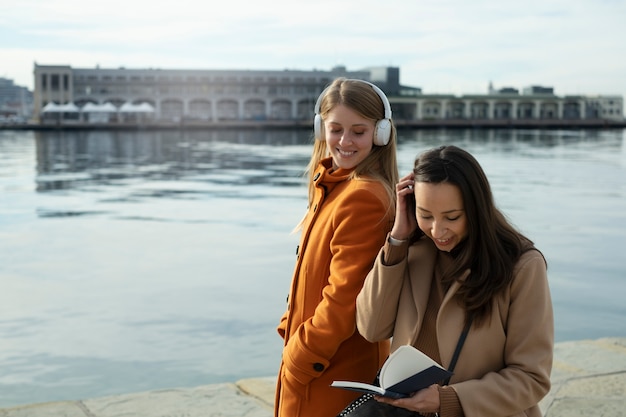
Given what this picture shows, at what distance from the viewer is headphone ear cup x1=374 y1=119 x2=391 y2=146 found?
267cm

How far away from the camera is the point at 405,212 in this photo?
236cm

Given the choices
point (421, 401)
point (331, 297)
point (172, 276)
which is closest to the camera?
point (421, 401)

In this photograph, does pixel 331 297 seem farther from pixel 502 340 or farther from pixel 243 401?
pixel 243 401

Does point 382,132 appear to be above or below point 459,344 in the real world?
above

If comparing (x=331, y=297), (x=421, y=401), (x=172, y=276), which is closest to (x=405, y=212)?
(x=331, y=297)

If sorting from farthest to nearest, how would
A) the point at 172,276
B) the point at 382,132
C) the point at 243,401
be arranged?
the point at 172,276 < the point at 243,401 < the point at 382,132

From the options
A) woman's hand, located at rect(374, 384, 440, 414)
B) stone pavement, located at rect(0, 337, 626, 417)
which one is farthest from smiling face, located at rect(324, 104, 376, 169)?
stone pavement, located at rect(0, 337, 626, 417)

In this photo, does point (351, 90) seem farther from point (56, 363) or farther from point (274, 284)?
point (274, 284)

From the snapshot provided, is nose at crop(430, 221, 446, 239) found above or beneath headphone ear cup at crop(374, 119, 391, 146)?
beneath

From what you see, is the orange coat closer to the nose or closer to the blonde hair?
the blonde hair

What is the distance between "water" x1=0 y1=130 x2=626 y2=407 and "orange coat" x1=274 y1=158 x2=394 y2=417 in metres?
3.49

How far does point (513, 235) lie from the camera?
7.47ft

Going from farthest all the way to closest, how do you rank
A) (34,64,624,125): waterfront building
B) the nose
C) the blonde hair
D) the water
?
(34,64,624,125): waterfront building
the water
the blonde hair
the nose

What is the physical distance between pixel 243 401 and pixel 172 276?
517 cm
